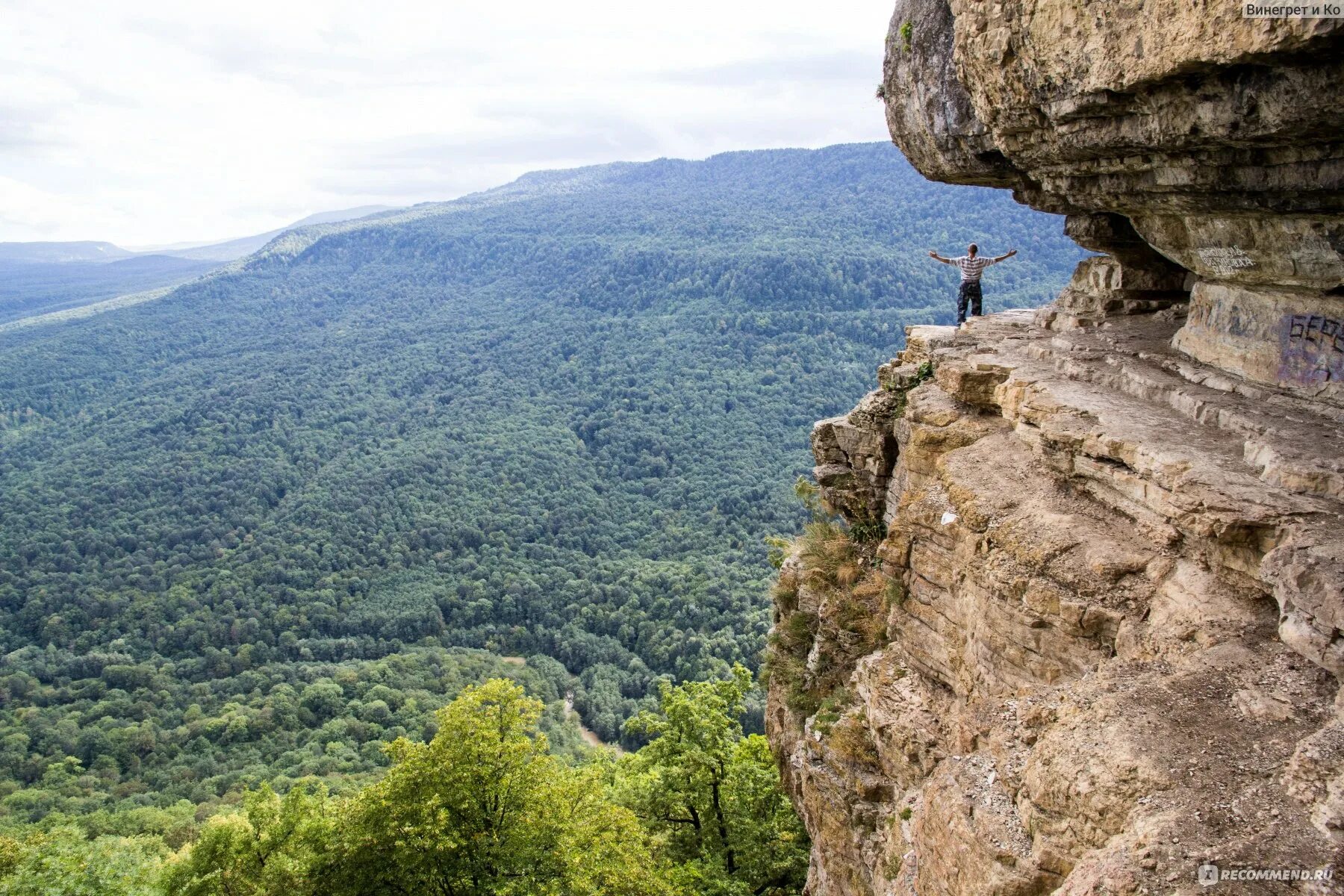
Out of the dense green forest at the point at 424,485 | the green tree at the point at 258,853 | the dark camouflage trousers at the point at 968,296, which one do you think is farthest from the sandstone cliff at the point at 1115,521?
the dense green forest at the point at 424,485

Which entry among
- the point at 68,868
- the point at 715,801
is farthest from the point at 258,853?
the point at 715,801

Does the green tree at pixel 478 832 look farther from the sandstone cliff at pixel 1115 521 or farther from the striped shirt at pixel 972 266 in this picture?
the striped shirt at pixel 972 266

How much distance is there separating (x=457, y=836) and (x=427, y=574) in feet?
245

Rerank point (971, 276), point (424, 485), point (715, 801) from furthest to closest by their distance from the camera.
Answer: point (424, 485)
point (715, 801)
point (971, 276)

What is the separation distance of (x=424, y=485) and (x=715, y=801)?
92356mm

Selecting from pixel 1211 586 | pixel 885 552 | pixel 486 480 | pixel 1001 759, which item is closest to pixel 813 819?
pixel 885 552

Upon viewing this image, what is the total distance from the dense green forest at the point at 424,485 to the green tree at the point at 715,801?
71.8 ft

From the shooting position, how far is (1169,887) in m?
4.52

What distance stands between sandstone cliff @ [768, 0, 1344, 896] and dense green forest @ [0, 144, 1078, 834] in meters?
31.2

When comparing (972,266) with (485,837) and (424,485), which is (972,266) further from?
(424,485)

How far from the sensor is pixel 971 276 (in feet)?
54.3

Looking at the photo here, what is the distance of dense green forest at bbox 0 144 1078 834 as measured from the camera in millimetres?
59000

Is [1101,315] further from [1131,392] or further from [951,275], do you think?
[951,275]

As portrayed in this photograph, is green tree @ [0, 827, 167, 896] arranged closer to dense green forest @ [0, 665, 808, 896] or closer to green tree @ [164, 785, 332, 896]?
dense green forest @ [0, 665, 808, 896]
